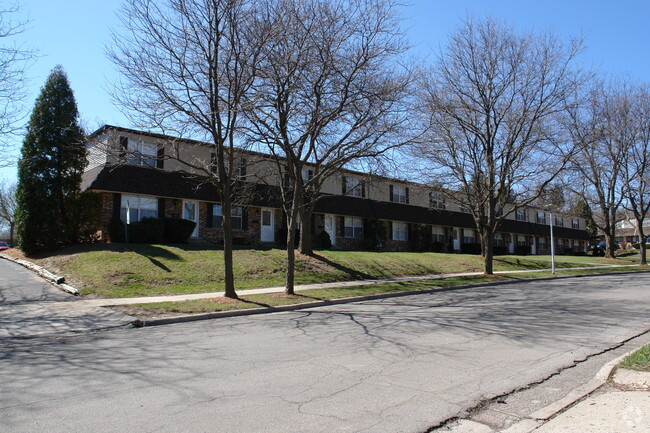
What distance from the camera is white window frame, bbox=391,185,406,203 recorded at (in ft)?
118

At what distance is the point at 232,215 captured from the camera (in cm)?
2541

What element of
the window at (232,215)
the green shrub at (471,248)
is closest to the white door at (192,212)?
the window at (232,215)

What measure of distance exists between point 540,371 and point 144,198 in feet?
66.9

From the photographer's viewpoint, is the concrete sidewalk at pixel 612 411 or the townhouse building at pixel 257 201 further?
the townhouse building at pixel 257 201

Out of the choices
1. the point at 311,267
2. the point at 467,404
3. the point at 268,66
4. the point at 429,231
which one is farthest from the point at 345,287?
the point at 429,231

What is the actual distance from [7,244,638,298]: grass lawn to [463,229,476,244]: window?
17.0m

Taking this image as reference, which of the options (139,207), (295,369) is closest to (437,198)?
(139,207)

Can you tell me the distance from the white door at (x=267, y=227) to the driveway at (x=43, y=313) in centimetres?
1290

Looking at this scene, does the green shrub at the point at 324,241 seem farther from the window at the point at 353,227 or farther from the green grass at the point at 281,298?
the green grass at the point at 281,298

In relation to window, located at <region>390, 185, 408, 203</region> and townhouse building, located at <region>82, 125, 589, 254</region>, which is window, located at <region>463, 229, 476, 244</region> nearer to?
townhouse building, located at <region>82, 125, 589, 254</region>

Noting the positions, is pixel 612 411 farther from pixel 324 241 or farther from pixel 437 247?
pixel 437 247

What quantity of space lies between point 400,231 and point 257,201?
13.2m

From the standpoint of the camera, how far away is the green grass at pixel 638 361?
5.76 meters

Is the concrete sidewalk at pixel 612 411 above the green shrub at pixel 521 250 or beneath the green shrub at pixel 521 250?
beneath
